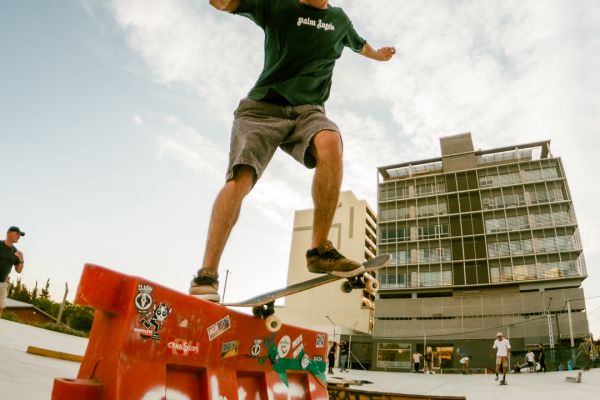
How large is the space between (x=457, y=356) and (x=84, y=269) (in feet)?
147

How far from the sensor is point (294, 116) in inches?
107

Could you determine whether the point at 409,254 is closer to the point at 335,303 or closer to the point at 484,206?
the point at 484,206

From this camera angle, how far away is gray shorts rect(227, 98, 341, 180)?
248 cm

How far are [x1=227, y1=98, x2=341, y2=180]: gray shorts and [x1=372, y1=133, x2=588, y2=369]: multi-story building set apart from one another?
133ft

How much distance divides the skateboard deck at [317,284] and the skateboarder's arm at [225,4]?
5.88 feet

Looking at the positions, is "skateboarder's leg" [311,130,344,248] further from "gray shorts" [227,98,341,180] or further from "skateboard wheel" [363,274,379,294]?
"skateboard wheel" [363,274,379,294]

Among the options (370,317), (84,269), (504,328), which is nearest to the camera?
(84,269)

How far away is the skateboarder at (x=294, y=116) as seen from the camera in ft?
7.98

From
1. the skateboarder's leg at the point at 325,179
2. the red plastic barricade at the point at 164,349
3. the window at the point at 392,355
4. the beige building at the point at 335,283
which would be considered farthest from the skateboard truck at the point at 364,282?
the beige building at the point at 335,283

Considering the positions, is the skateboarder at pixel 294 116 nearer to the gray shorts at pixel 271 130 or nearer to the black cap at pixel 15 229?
the gray shorts at pixel 271 130

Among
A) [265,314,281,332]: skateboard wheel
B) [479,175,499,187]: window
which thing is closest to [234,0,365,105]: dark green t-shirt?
[265,314,281,332]: skateboard wheel

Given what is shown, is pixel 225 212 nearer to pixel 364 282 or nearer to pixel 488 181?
pixel 364 282

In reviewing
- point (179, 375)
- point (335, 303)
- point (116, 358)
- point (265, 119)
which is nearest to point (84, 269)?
point (116, 358)

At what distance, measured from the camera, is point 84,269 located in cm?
158
